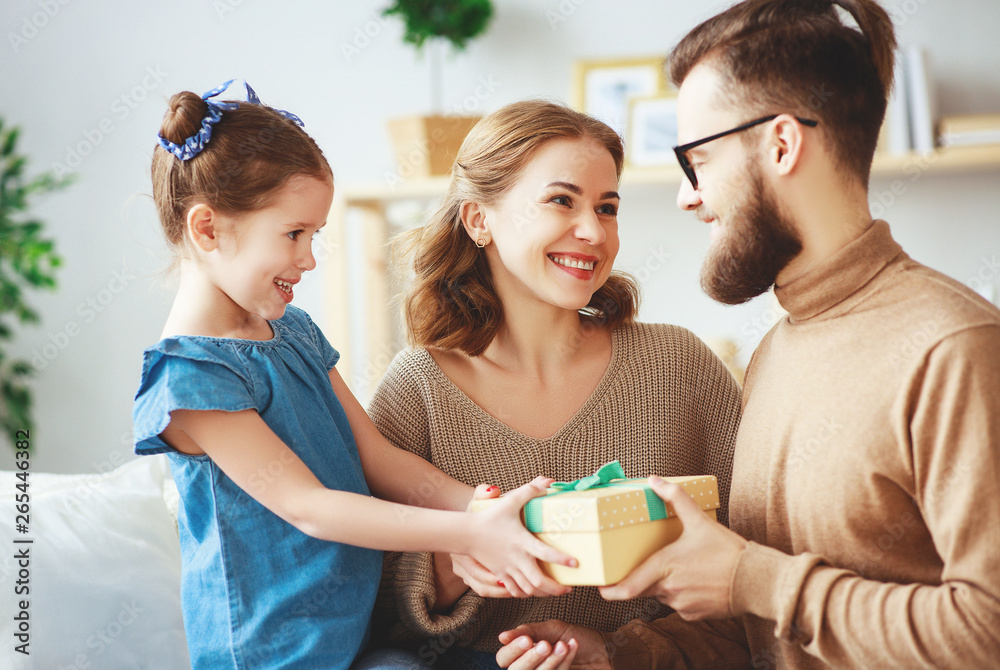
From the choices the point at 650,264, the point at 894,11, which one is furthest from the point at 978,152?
the point at 650,264

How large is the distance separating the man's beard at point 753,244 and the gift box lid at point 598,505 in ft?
0.98

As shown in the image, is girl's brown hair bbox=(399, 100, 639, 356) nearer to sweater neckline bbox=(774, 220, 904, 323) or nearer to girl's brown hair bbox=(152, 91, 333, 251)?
girl's brown hair bbox=(152, 91, 333, 251)

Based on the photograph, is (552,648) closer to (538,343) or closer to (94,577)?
(538,343)

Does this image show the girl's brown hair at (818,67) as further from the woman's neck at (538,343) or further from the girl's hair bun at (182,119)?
the girl's hair bun at (182,119)

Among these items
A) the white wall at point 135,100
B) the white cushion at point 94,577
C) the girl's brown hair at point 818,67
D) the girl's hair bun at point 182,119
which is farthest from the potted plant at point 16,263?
the girl's brown hair at point 818,67

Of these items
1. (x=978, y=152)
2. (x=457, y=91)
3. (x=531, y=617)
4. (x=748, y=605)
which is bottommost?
(x=531, y=617)

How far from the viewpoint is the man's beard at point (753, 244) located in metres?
1.15

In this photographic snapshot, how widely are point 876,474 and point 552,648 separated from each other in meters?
0.55

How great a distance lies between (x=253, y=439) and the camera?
1.16 m

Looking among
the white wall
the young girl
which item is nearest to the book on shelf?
the white wall

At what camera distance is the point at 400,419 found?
60.7 inches

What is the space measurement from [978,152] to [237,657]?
257 centimetres

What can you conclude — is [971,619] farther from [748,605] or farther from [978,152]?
[978,152]

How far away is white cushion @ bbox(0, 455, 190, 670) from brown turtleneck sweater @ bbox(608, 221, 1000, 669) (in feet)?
3.36
